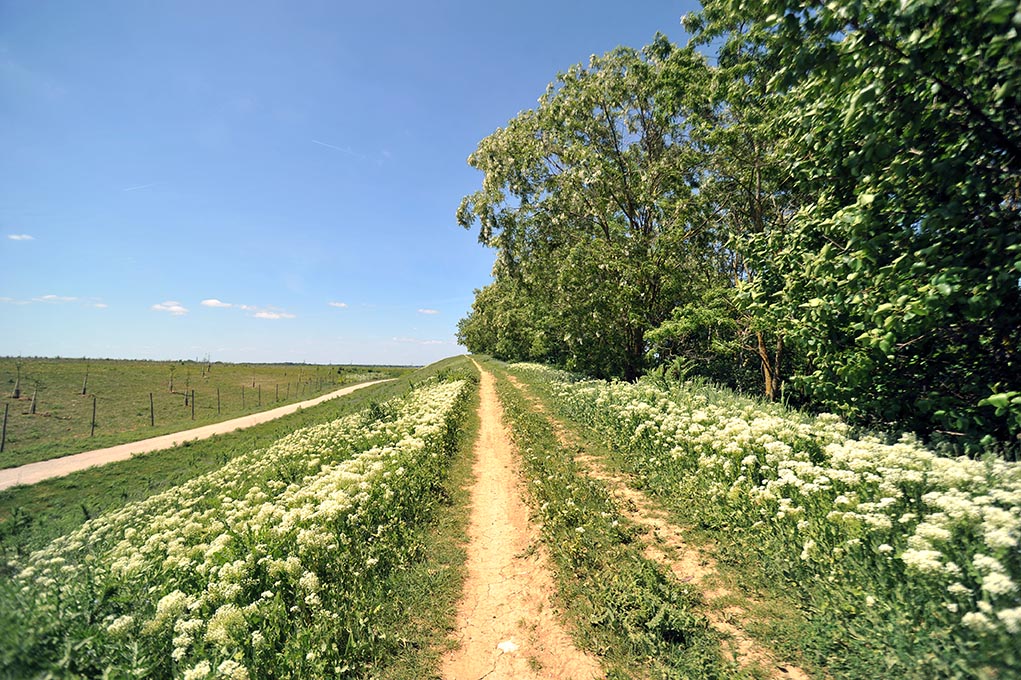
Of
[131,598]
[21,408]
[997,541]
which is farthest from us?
[21,408]

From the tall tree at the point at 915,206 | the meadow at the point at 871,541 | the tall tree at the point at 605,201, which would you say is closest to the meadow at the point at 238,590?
the meadow at the point at 871,541

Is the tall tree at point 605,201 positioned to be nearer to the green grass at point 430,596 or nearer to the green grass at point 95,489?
the green grass at point 430,596

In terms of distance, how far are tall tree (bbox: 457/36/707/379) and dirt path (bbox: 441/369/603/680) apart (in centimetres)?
1379

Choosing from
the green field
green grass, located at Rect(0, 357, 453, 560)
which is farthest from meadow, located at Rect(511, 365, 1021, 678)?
the green field

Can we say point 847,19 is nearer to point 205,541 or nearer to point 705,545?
point 705,545

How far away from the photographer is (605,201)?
68.0ft

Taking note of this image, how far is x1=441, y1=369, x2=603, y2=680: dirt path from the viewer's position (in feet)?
14.1

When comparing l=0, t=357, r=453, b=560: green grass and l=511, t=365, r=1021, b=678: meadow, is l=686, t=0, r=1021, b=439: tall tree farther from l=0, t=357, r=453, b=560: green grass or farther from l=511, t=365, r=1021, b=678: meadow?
l=0, t=357, r=453, b=560: green grass

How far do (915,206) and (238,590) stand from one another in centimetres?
1074

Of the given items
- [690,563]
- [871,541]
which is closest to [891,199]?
[871,541]

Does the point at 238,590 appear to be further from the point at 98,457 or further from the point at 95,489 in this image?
the point at 98,457

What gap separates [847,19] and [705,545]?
731 centimetres

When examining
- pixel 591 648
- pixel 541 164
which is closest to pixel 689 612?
pixel 591 648

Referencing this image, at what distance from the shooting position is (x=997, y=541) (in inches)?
125
